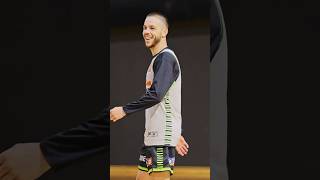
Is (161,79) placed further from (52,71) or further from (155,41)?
(52,71)

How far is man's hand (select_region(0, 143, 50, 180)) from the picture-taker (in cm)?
Answer: 304

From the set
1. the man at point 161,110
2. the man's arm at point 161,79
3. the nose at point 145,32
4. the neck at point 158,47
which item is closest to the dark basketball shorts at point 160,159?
the man at point 161,110

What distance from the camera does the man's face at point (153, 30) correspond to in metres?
2.74

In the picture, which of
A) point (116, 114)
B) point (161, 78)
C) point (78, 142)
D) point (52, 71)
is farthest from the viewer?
point (52, 71)

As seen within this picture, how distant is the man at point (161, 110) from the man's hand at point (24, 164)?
2.32 ft

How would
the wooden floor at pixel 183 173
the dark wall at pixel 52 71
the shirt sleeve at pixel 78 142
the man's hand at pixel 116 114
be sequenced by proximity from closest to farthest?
the wooden floor at pixel 183 173
the man's hand at pixel 116 114
the shirt sleeve at pixel 78 142
the dark wall at pixel 52 71

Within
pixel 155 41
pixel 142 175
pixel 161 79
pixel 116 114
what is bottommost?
pixel 142 175

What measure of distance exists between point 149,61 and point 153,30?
178 millimetres

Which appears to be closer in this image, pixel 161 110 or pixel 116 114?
pixel 161 110

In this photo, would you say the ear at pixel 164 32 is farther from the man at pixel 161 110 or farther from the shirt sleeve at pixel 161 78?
the shirt sleeve at pixel 161 78

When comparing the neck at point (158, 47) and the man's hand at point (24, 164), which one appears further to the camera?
the man's hand at point (24, 164)

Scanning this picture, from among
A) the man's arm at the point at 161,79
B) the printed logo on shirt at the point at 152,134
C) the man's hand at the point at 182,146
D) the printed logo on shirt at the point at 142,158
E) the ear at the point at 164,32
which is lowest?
the printed logo on shirt at the point at 142,158

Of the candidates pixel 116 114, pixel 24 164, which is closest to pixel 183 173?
pixel 116 114

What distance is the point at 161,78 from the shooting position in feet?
8.86
